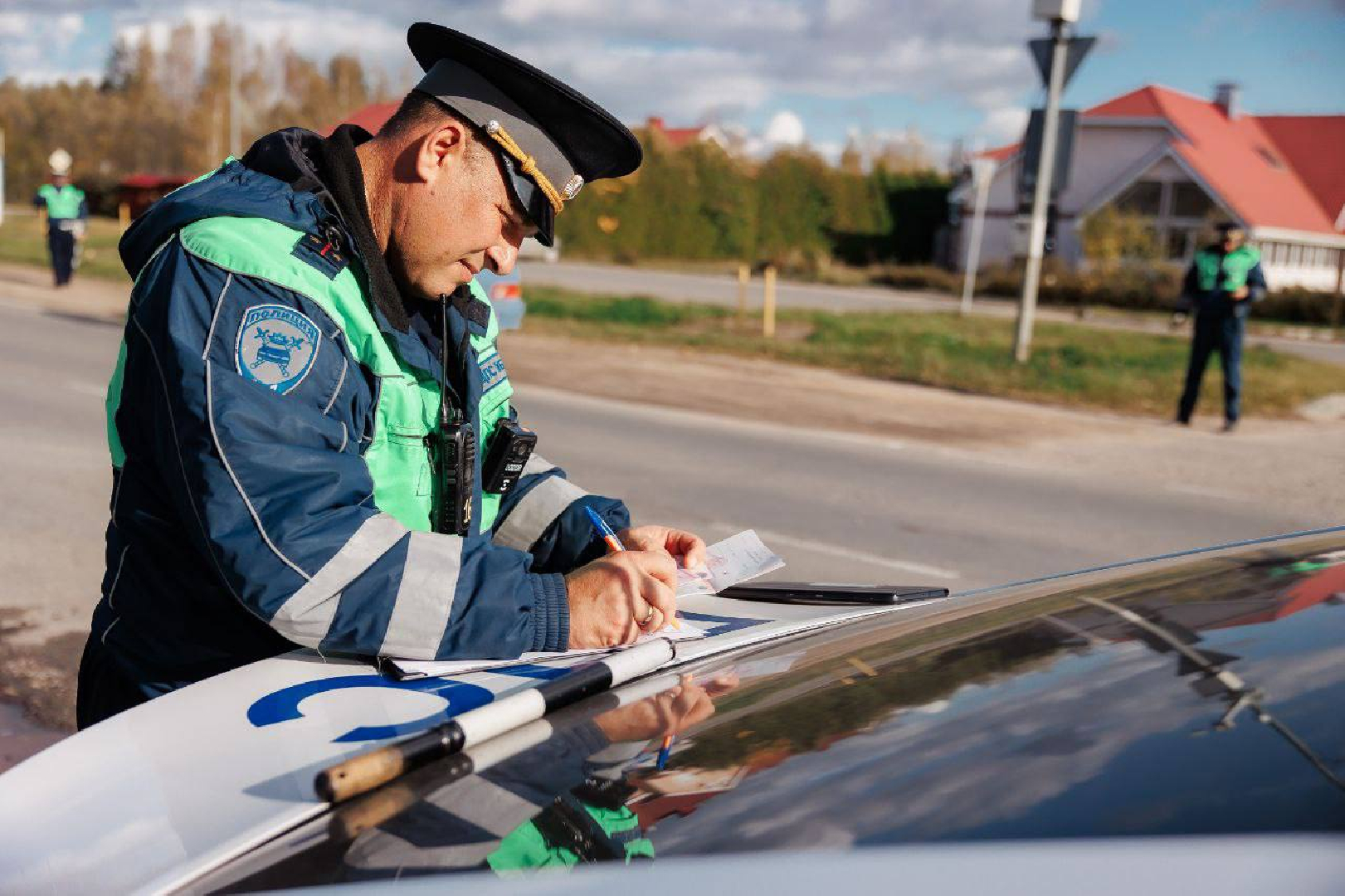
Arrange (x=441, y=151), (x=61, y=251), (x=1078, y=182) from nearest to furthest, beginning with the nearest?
(x=441, y=151)
(x=61, y=251)
(x=1078, y=182)

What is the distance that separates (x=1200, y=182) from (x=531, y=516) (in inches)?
1346

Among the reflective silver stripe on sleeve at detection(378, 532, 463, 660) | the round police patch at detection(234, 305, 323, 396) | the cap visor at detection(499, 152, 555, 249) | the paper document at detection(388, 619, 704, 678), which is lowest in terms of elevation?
the paper document at detection(388, 619, 704, 678)

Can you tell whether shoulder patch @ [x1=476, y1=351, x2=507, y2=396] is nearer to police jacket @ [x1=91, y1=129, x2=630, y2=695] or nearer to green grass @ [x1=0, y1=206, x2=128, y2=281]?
police jacket @ [x1=91, y1=129, x2=630, y2=695]

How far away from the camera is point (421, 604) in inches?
71.4

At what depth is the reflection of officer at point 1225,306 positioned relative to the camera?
1241 cm

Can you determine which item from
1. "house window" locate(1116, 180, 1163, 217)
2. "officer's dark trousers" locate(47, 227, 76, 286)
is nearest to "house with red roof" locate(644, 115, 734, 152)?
"house window" locate(1116, 180, 1163, 217)

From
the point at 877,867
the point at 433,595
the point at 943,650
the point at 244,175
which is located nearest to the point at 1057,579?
the point at 943,650

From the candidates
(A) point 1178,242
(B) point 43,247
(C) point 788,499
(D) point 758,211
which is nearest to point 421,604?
(C) point 788,499

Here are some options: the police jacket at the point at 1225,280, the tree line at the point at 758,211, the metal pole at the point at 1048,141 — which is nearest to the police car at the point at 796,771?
the police jacket at the point at 1225,280

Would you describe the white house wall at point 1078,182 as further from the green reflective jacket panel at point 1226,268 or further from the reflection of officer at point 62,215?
the reflection of officer at point 62,215

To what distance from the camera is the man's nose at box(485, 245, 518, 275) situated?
6.96 ft

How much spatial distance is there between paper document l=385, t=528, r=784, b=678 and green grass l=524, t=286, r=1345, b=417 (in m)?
11.7

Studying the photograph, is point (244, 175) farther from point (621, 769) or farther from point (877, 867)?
point (877, 867)

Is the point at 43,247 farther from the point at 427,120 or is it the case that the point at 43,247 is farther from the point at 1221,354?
the point at 427,120
